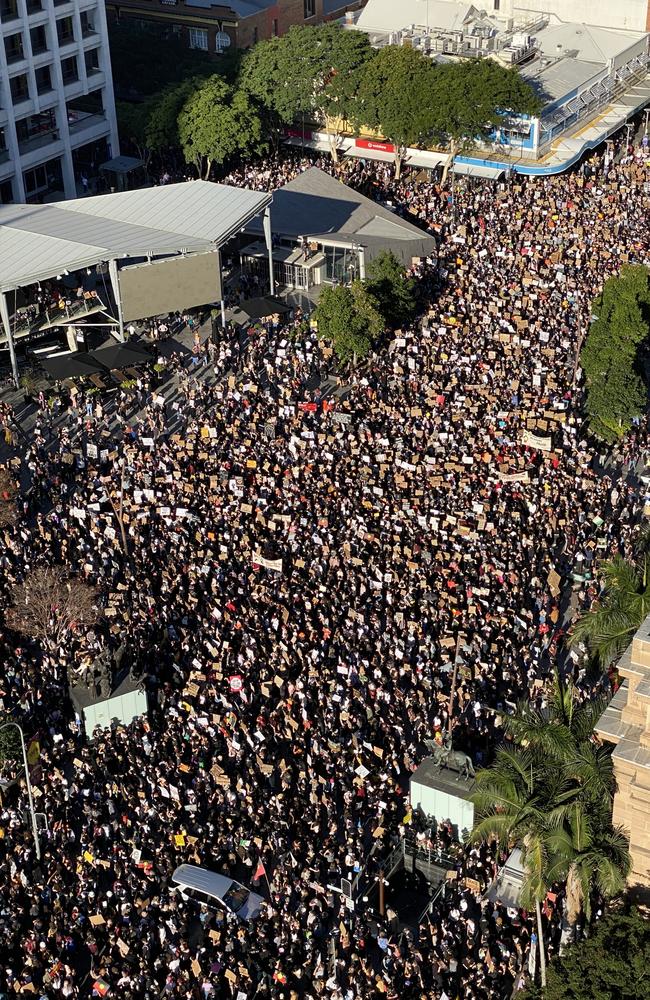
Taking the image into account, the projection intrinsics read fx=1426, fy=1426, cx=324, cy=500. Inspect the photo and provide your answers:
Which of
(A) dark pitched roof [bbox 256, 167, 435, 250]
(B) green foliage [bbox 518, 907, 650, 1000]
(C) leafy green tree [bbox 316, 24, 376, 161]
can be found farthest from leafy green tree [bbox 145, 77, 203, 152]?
(B) green foliage [bbox 518, 907, 650, 1000]

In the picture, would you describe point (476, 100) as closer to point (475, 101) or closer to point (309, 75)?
point (475, 101)

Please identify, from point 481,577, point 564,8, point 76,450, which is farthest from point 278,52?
point 481,577

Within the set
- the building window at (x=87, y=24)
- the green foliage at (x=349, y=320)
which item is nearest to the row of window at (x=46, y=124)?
the building window at (x=87, y=24)

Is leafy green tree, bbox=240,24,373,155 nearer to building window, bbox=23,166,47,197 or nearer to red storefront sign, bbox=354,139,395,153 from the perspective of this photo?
red storefront sign, bbox=354,139,395,153

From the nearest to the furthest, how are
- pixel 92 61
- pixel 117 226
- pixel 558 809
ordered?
pixel 558 809 → pixel 117 226 → pixel 92 61

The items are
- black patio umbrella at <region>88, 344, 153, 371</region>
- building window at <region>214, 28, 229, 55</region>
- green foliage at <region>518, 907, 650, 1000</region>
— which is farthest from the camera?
building window at <region>214, 28, 229, 55</region>

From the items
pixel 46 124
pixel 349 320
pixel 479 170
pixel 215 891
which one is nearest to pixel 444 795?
pixel 215 891
